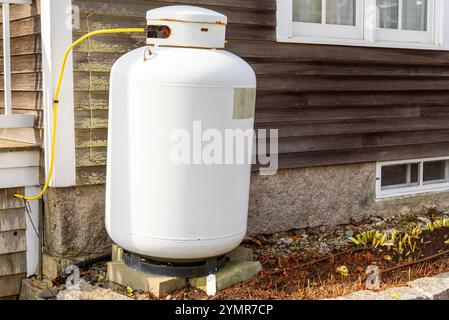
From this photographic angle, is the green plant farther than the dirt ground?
Yes

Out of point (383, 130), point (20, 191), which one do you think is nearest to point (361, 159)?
point (383, 130)

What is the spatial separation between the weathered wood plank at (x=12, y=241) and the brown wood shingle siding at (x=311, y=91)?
56cm

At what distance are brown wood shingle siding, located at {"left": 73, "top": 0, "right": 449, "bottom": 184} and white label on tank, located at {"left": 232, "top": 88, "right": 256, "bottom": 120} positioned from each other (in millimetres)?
969

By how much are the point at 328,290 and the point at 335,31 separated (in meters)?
2.42

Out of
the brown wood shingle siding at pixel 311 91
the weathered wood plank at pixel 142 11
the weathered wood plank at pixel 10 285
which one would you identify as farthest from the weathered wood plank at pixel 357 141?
the weathered wood plank at pixel 10 285

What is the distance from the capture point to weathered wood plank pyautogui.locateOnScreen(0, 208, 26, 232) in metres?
4.74

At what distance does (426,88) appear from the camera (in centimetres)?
665

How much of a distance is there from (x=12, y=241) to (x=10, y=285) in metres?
0.30

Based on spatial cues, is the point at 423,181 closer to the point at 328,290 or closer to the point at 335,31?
the point at 335,31

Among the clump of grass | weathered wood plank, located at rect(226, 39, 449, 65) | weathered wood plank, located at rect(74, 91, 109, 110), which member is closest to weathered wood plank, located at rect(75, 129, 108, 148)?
weathered wood plank, located at rect(74, 91, 109, 110)

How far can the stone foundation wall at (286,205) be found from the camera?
4750 millimetres

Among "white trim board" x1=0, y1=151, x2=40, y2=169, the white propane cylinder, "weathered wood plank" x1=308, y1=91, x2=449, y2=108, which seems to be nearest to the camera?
the white propane cylinder

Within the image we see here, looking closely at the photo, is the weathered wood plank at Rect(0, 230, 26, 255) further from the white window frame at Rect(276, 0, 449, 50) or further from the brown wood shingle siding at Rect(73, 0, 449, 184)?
the white window frame at Rect(276, 0, 449, 50)

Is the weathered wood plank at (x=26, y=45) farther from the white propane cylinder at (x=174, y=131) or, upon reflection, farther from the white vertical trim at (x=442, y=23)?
the white vertical trim at (x=442, y=23)
